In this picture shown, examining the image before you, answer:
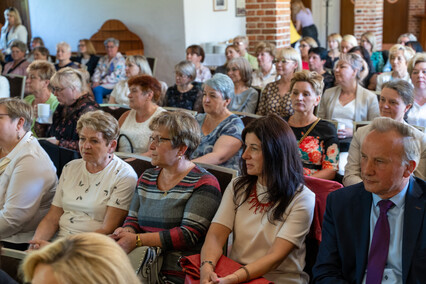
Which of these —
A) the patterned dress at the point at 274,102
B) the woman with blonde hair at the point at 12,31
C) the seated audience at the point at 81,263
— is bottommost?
the patterned dress at the point at 274,102

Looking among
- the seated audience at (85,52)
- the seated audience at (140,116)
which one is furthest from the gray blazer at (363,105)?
the seated audience at (85,52)

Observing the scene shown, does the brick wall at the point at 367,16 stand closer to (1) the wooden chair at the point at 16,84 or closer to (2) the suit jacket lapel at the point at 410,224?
(1) the wooden chair at the point at 16,84

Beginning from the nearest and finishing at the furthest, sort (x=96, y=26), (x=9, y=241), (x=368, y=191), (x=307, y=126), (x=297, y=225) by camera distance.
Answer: (x=368, y=191) < (x=297, y=225) < (x=9, y=241) < (x=307, y=126) < (x=96, y=26)

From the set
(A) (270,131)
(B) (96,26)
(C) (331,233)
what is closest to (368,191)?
(C) (331,233)

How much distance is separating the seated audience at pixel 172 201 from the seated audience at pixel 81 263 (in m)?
1.18

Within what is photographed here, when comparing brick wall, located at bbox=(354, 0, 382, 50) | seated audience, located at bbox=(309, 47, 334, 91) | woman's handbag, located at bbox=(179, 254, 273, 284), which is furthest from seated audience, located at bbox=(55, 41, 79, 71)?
brick wall, located at bbox=(354, 0, 382, 50)

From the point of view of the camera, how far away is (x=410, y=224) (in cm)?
200

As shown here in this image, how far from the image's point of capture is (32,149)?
3.02 m

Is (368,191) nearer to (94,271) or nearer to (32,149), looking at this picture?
(94,271)

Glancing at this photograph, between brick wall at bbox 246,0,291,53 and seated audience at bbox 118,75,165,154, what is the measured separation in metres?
4.25

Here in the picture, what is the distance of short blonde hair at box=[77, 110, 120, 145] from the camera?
2.89 metres

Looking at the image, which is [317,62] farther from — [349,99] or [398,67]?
[349,99]

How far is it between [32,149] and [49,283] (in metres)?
1.84

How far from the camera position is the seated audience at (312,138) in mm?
3350
